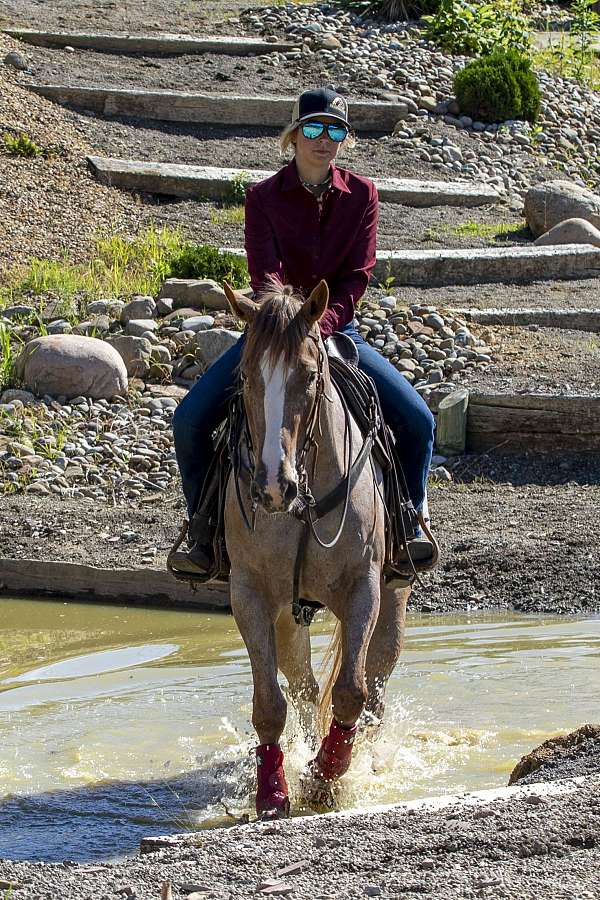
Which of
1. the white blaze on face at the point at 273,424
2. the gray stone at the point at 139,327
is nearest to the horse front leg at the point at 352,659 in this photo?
the white blaze on face at the point at 273,424

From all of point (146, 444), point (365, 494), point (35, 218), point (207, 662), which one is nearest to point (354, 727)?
point (365, 494)

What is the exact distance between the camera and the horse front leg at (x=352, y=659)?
5332mm

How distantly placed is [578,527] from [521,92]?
46.5ft

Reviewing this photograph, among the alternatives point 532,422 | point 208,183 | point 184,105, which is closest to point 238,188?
point 208,183

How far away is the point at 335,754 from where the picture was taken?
223 inches

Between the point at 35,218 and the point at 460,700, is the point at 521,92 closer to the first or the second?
the point at 35,218

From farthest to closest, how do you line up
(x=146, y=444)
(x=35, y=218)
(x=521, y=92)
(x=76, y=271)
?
1. (x=521, y=92)
2. (x=35, y=218)
3. (x=76, y=271)
4. (x=146, y=444)

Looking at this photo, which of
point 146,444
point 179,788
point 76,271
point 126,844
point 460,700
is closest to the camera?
point 126,844

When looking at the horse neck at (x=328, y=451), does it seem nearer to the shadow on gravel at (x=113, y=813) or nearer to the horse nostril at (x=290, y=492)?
the horse nostril at (x=290, y=492)

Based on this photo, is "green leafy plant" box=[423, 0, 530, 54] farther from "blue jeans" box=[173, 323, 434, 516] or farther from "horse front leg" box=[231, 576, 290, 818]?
"horse front leg" box=[231, 576, 290, 818]

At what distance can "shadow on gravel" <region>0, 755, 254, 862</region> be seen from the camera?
5.53 metres

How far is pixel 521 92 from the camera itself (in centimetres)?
2197

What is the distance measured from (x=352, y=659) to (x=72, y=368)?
739cm

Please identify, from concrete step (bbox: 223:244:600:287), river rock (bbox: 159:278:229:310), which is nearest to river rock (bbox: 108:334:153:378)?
river rock (bbox: 159:278:229:310)
